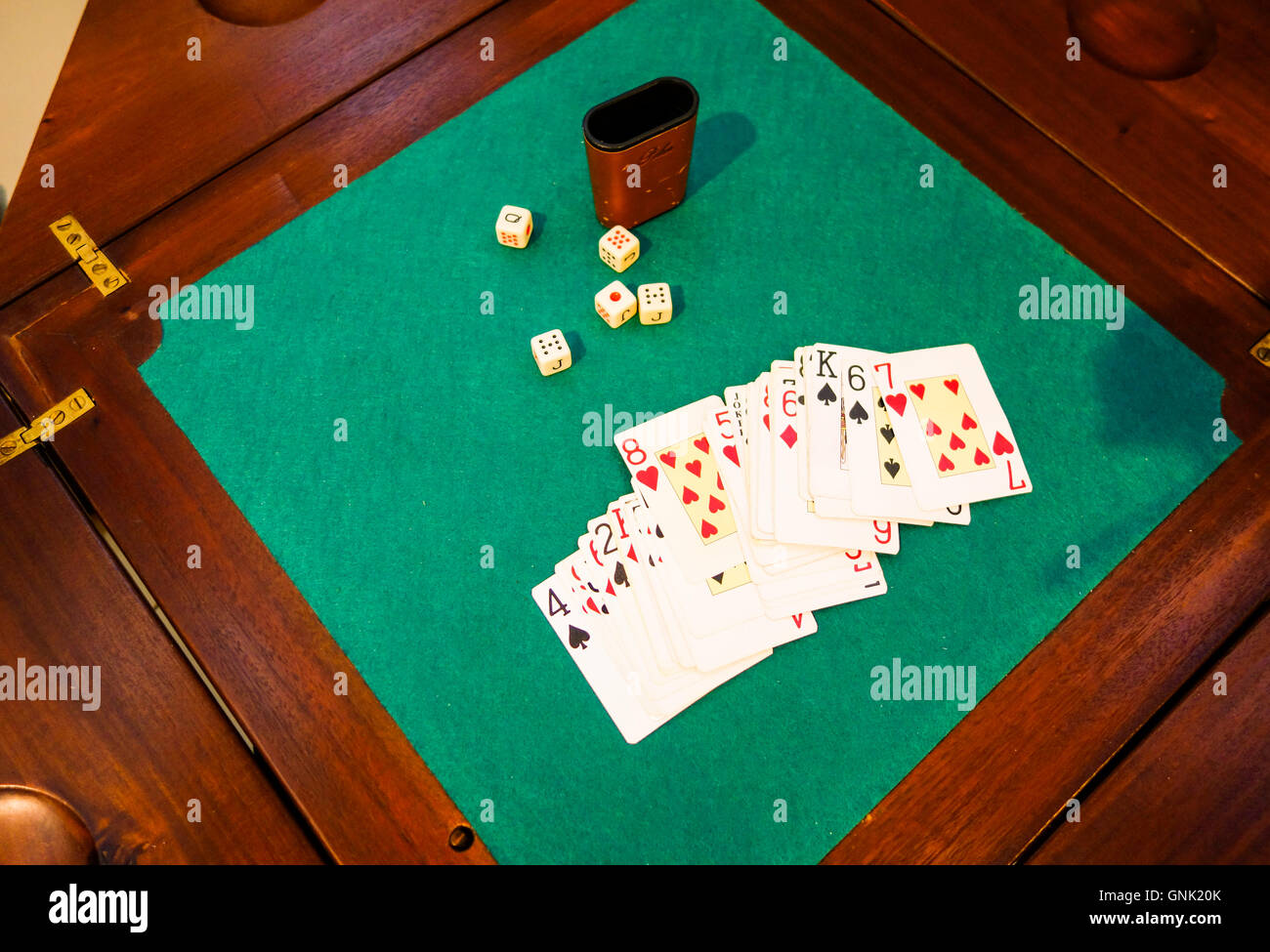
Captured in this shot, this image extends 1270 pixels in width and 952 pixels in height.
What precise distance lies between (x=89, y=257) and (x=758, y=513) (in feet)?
5.15

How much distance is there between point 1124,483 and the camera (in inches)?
77.9

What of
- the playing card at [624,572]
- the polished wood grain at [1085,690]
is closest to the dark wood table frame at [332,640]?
the polished wood grain at [1085,690]

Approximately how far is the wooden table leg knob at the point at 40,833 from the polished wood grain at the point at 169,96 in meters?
1.06

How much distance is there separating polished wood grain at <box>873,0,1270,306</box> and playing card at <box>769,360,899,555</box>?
3.21 ft

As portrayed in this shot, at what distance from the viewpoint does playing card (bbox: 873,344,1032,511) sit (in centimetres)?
194

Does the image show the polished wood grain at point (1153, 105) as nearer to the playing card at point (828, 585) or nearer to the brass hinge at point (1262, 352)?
the brass hinge at point (1262, 352)

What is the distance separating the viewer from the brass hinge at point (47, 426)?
193 cm

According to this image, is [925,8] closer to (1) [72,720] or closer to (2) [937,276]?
(2) [937,276]

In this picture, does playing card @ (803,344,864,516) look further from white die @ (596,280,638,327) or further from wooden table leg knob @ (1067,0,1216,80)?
wooden table leg knob @ (1067,0,1216,80)

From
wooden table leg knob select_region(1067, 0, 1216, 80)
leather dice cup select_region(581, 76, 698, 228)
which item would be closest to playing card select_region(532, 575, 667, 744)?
leather dice cup select_region(581, 76, 698, 228)

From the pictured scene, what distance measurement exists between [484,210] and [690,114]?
0.55 metres
